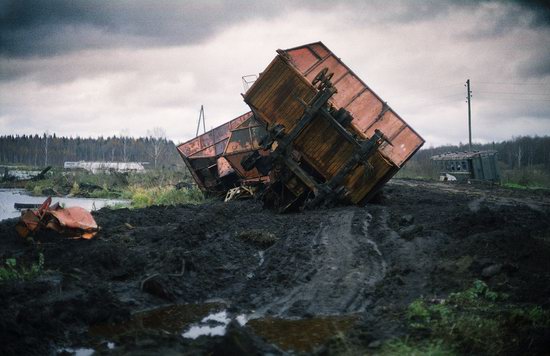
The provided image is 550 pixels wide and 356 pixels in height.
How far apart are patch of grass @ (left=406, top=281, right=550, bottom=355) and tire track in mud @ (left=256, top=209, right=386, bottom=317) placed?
0.89m

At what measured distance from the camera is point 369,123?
1285 cm

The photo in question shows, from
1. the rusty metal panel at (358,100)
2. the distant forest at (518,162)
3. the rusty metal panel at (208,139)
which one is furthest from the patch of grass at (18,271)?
the distant forest at (518,162)

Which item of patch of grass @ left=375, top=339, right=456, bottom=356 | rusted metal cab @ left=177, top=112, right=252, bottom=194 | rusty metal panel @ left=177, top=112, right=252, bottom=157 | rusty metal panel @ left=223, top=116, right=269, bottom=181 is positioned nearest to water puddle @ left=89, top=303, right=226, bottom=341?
patch of grass @ left=375, top=339, right=456, bottom=356

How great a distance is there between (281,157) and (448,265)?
6.08m

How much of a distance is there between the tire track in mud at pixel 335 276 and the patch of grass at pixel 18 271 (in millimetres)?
3309

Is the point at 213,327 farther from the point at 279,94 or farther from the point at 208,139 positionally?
the point at 208,139

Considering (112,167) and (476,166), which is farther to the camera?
(112,167)

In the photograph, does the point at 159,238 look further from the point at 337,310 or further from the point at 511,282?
the point at 511,282

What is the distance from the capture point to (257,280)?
Result: 6629 millimetres

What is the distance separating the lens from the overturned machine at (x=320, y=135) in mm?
11352

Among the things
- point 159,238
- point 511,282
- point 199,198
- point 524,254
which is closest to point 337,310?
point 511,282

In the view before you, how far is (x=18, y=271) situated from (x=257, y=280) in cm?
344

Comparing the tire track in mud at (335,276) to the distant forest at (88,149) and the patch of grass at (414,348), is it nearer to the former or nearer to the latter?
the patch of grass at (414,348)

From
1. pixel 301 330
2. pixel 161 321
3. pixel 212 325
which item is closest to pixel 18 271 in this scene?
pixel 161 321
